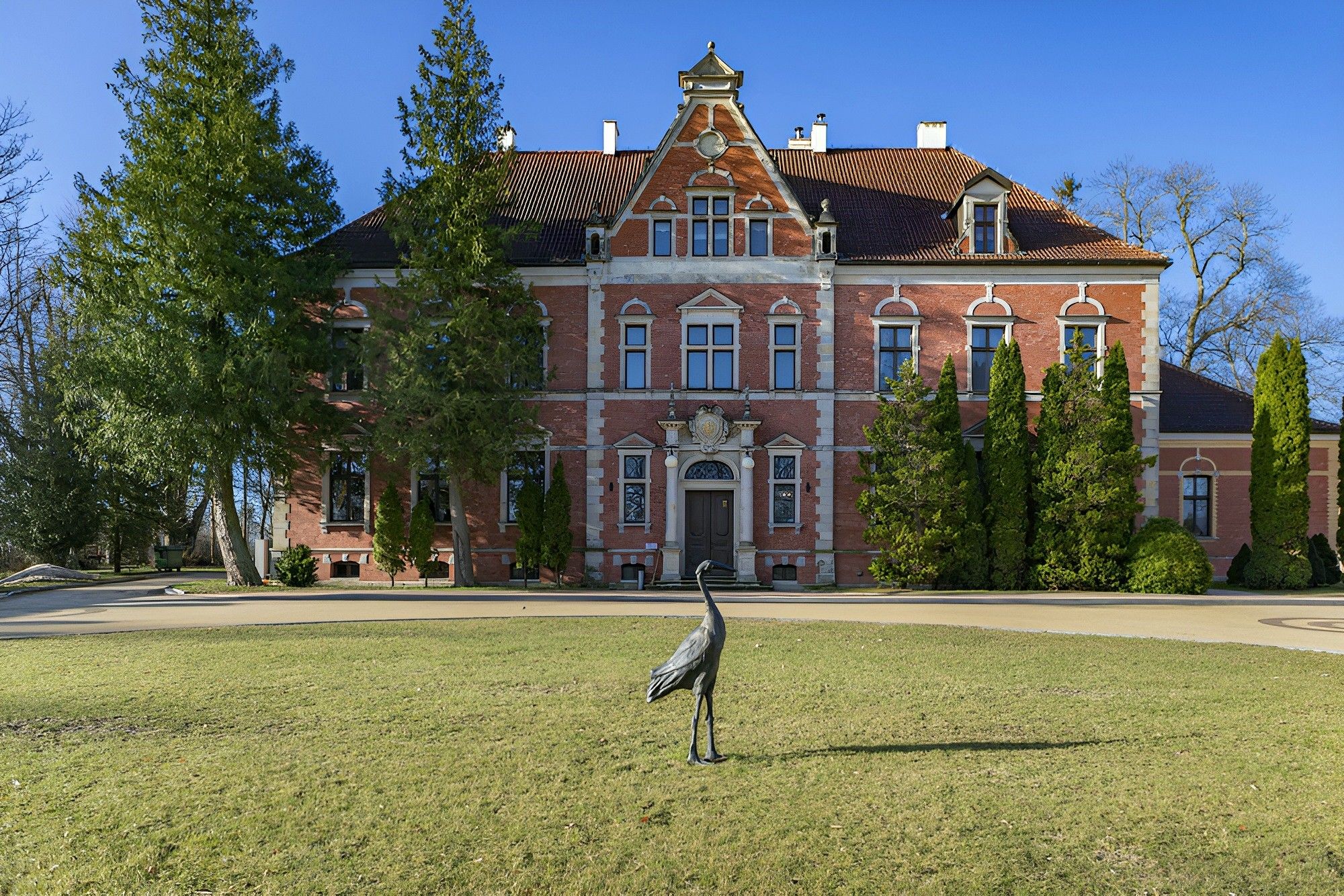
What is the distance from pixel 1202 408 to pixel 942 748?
26.9 meters

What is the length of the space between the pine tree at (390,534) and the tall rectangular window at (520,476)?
2993 millimetres

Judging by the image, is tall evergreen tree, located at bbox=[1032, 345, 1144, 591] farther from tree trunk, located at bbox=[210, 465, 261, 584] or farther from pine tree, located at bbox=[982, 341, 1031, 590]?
tree trunk, located at bbox=[210, 465, 261, 584]

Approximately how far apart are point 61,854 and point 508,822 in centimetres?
243

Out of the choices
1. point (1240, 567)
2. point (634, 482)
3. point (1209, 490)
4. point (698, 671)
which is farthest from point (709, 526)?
point (698, 671)

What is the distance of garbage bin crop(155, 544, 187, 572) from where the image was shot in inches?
1400

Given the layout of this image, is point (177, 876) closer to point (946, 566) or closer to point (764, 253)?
point (946, 566)

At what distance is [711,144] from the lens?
28.3 meters

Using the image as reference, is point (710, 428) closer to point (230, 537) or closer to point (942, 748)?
point (230, 537)

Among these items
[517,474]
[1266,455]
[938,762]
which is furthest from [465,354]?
[1266,455]

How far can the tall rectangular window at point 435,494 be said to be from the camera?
94.6 ft

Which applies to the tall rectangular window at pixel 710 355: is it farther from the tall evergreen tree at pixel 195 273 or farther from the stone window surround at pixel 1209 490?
the stone window surround at pixel 1209 490

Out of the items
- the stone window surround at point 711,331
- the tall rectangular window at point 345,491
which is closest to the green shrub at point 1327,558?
the stone window surround at point 711,331

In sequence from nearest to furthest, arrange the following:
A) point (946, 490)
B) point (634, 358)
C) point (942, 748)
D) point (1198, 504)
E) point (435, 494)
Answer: point (942, 748), point (946, 490), point (634, 358), point (435, 494), point (1198, 504)

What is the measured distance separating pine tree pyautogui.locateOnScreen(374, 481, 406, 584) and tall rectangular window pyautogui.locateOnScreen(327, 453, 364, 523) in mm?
1194
